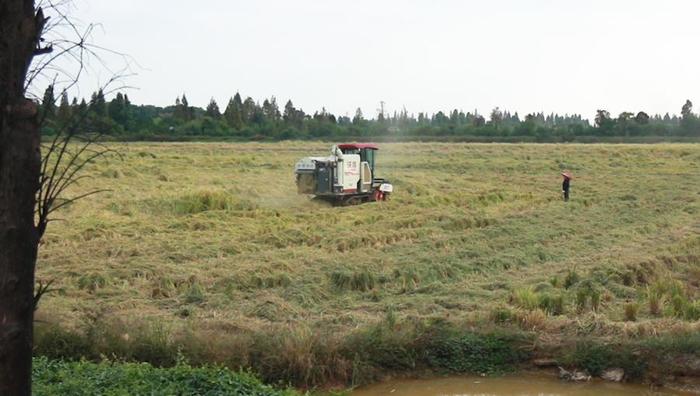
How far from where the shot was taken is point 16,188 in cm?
382

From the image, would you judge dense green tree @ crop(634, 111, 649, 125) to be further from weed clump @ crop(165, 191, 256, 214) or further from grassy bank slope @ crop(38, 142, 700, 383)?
weed clump @ crop(165, 191, 256, 214)

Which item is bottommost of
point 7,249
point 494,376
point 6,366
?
point 494,376

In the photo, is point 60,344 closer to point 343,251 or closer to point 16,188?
point 16,188

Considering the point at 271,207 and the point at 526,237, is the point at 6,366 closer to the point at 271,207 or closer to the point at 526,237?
the point at 526,237

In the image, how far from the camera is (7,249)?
150 inches

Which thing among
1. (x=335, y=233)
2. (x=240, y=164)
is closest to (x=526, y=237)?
(x=335, y=233)

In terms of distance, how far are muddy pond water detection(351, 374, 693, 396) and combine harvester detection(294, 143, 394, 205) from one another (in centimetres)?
1696

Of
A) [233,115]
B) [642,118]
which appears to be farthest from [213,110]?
[642,118]

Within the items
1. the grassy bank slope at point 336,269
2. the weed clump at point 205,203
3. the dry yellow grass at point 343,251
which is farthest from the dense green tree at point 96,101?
the weed clump at point 205,203

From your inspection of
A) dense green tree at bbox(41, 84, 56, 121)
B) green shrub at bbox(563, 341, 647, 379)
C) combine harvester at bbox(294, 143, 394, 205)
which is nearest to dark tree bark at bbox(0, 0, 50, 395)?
dense green tree at bbox(41, 84, 56, 121)

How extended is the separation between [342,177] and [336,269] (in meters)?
12.4

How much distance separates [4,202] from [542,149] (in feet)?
183

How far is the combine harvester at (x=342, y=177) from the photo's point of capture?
2575cm

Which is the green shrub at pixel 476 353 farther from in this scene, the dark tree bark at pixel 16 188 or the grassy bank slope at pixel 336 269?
the dark tree bark at pixel 16 188
